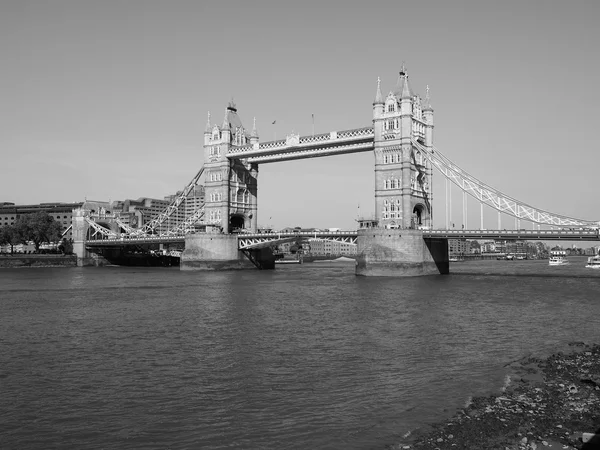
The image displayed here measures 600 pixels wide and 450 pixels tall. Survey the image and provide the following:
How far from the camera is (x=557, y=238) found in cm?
5875

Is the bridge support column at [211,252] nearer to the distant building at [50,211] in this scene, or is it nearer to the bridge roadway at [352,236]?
the bridge roadway at [352,236]

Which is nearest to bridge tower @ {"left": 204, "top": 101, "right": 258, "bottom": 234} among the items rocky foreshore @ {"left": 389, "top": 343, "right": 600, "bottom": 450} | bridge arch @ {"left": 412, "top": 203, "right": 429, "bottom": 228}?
bridge arch @ {"left": 412, "top": 203, "right": 429, "bottom": 228}

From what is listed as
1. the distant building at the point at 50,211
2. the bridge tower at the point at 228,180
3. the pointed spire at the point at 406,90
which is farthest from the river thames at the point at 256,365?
the distant building at the point at 50,211

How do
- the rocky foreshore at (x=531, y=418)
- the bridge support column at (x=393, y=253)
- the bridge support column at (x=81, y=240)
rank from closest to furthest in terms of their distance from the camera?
the rocky foreshore at (x=531, y=418) < the bridge support column at (x=393, y=253) < the bridge support column at (x=81, y=240)

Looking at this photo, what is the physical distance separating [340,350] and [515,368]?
6851 millimetres

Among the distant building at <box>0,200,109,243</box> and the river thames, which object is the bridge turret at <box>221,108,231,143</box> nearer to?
the river thames

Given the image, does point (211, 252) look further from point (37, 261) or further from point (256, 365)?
point (256, 365)

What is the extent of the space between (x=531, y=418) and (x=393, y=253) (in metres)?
51.9

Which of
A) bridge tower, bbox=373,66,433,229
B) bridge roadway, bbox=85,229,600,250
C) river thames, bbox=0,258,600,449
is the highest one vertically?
bridge tower, bbox=373,66,433,229

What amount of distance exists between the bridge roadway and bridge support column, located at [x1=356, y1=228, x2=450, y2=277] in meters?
2.17

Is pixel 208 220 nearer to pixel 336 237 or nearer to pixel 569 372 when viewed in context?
pixel 336 237

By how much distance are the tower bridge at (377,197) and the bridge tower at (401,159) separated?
0.12 m

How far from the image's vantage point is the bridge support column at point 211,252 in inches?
3282

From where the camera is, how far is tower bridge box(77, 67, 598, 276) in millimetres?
65500
